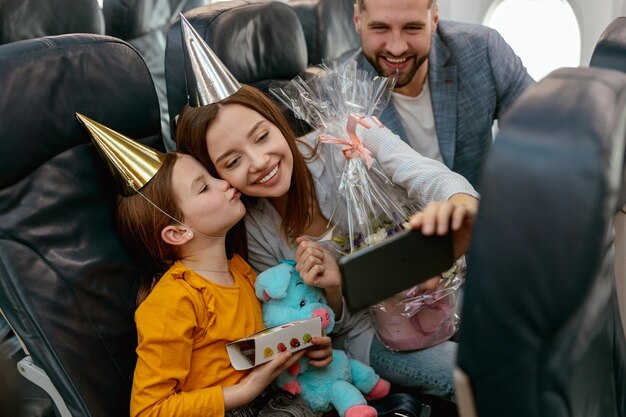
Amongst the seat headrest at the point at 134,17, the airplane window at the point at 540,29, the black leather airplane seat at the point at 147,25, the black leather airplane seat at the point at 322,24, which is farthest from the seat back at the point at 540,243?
the airplane window at the point at 540,29

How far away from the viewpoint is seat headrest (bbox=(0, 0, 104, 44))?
94.8 inches

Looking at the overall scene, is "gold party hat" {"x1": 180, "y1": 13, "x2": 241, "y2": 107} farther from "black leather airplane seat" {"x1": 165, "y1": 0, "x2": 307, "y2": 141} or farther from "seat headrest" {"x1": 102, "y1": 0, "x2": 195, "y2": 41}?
"seat headrest" {"x1": 102, "y1": 0, "x2": 195, "y2": 41}

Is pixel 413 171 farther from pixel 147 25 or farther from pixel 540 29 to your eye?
pixel 540 29

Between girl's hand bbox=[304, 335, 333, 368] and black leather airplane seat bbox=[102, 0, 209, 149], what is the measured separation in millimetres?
1608

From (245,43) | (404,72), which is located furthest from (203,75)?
(404,72)

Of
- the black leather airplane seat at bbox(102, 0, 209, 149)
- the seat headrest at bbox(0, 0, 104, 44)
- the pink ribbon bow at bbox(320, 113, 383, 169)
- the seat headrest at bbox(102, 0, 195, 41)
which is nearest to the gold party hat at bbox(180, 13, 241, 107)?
the pink ribbon bow at bbox(320, 113, 383, 169)

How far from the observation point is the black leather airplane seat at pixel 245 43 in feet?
6.31

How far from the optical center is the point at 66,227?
4.76 feet

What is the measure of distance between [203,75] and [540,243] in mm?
1170

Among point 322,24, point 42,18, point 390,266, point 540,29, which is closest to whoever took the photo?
point 390,266

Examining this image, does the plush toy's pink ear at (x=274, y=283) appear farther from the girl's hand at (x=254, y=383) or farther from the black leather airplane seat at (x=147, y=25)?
the black leather airplane seat at (x=147, y=25)

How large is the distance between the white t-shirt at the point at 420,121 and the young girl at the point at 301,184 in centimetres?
59

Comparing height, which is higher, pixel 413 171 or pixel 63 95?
pixel 63 95

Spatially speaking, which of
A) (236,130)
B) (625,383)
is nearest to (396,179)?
(236,130)
